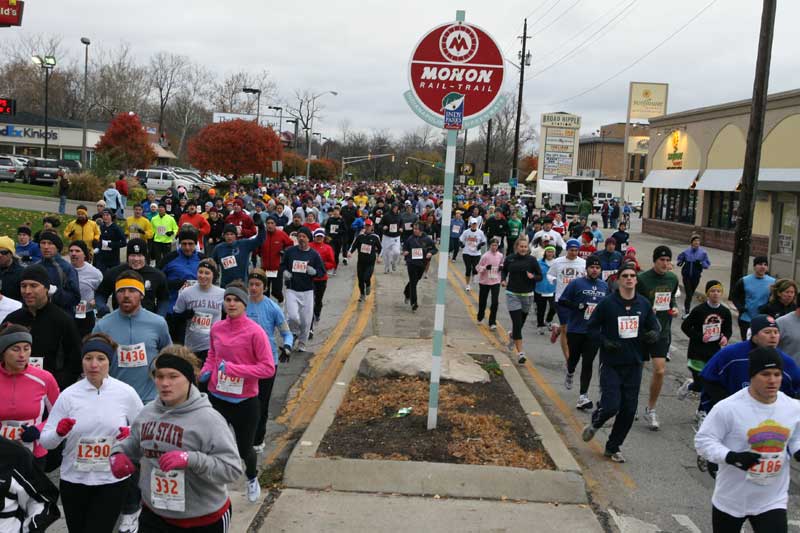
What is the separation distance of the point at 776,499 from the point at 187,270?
22.9 ft

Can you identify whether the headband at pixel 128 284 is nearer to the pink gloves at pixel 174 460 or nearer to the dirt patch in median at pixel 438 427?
the dirt patch in median at pixel 438 427

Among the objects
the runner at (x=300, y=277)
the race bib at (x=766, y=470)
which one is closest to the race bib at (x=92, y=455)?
the race bib at (x=766, y=470)

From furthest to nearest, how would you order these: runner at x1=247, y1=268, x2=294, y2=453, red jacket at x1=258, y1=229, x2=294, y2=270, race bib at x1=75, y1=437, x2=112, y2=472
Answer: red jacket at x1=258, y1=229, x2=294, y2=270
runner at x1=247, y1=268, x2=294, y2=453
race bib at x1=75, y1=437, x2=112, y2=472

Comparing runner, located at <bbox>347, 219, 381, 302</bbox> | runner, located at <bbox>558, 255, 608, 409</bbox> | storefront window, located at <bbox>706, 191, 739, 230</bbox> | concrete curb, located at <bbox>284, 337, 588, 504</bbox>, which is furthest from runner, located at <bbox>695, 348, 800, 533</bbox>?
storefront window, located at <bbox>706, 191, 739, 230</bbox>

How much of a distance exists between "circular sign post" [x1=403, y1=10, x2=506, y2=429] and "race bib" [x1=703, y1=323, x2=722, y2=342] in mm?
3307

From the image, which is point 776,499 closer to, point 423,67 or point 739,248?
point 423,67

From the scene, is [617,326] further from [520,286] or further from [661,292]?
[520,286]

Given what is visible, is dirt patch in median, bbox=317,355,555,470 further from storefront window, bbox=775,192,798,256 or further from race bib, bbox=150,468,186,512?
storefront window, bbox=775,192,798,256

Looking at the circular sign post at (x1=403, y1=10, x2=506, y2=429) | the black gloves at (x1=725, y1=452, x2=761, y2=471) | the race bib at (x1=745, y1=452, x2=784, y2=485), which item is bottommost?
the race bib at (x1=745, y1=452, x2=784, y2=485)

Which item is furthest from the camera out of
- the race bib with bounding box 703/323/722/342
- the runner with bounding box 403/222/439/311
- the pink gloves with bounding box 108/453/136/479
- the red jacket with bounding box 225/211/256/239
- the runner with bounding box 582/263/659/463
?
the runner with bounding box 403/222/439/311

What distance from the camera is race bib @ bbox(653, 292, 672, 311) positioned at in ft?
30.9

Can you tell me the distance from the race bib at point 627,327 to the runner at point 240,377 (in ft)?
11.2

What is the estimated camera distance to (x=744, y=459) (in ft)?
14.5

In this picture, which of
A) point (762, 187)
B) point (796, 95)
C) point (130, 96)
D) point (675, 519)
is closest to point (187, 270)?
point (675, 519)
